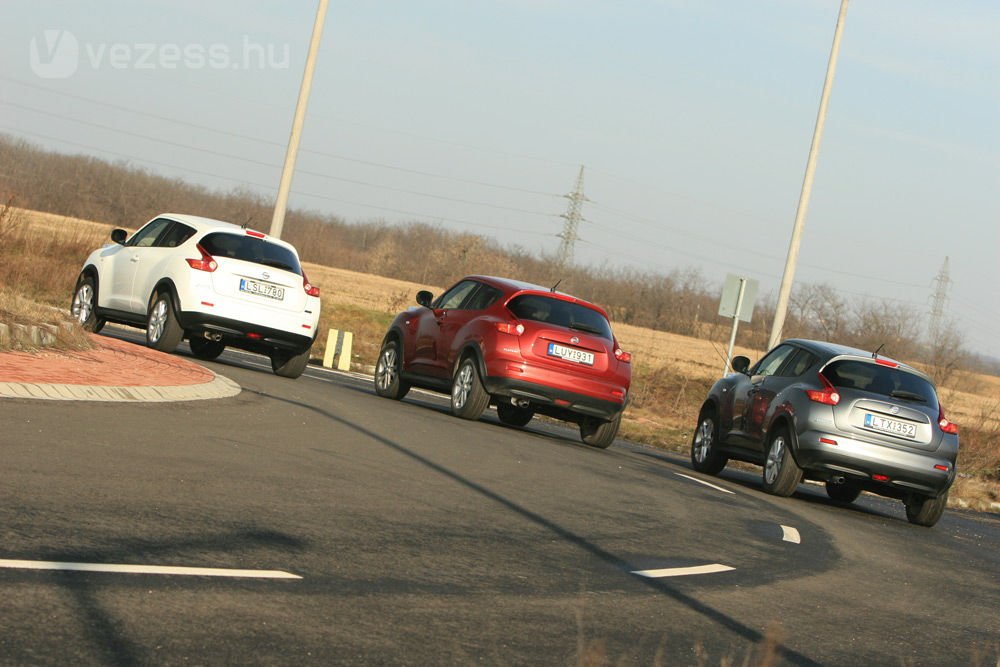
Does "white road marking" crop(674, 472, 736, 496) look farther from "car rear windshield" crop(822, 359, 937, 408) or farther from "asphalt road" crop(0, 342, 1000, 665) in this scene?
"car rear windshield" crop(822, 359, 937, 408)

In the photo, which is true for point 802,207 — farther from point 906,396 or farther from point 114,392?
point 114,392

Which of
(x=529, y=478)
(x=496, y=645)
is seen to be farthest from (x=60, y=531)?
(x=529, y=478)

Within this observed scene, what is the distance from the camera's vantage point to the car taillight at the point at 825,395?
1433 centimetres

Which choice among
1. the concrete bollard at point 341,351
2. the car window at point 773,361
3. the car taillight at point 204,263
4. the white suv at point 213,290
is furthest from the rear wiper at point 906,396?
the concrete bollard at point 341,351

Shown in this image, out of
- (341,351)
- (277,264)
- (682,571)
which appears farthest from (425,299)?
(341,351)

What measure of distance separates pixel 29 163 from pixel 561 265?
39.1m

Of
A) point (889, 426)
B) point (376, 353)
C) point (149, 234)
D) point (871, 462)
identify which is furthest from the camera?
point (376, 353)

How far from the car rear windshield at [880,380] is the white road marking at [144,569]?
9590 millimetres

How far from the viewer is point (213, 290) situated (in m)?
17.3

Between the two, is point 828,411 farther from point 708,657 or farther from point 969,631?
point 708,657

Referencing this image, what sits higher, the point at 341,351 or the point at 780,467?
the point at 780,467

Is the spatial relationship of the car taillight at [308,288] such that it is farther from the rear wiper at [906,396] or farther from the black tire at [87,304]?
the rear wiper at [906,396]

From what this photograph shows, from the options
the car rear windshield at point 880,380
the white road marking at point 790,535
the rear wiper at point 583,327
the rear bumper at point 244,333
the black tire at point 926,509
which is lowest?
the white road marking at point 790,535

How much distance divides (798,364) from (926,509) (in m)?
2.12
